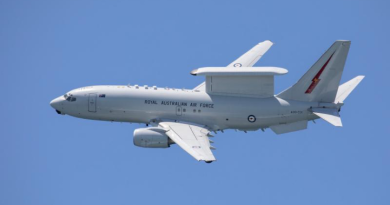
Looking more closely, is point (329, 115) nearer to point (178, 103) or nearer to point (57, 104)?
point (178, 103)

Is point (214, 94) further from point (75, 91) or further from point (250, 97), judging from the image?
point (75, 91)

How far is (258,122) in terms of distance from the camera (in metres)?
95.4

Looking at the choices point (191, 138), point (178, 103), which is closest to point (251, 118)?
point (191, 138)

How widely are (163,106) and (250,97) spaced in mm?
8795

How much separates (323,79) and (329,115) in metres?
3.85

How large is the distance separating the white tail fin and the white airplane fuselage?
2711 millimetres

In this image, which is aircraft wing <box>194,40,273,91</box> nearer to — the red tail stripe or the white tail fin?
the red tail stripe

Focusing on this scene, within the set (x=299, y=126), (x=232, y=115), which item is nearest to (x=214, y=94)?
(x=232, y=115)

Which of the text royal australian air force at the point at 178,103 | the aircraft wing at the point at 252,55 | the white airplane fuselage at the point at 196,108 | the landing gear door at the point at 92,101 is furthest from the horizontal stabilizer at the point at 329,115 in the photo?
the landing gear door at the point at 92,101

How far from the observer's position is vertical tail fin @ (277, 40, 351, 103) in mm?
94125

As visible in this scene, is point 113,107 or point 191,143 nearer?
point 191,143

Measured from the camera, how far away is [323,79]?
95.1 m

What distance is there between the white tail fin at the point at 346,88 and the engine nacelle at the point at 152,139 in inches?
698

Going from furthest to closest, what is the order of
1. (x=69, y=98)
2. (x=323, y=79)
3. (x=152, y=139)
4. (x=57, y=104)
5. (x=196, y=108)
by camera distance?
(x=57, y=104) → (x=69, y=98) → (x=196, y=108) → (x=323, y=79) → (x=152, y=139)
